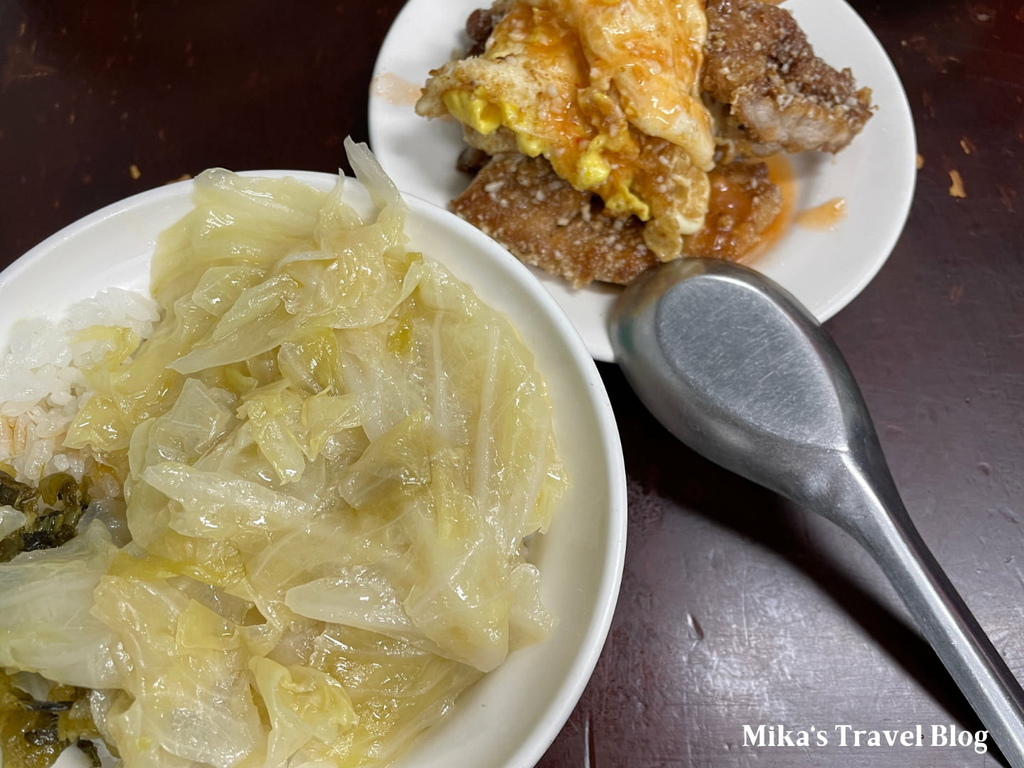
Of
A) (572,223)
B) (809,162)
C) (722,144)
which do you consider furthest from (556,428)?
(809,162)

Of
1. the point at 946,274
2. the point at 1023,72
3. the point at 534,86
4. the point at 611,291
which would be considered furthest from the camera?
the point at 1023,72

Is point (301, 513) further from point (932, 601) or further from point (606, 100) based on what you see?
point (932, 601)

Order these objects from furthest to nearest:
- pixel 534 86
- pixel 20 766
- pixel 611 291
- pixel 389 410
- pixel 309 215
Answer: pixel 611 291 → pixel 534 86 → pixel 309 215 → pixel 389 410 → pixel 20 766

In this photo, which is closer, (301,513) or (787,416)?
(301,513)

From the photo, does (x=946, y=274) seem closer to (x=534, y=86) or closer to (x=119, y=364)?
(x=534, y=86)

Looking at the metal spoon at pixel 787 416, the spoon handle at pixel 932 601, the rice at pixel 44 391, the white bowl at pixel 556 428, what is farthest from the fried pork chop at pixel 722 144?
the rice at pixel 44 391

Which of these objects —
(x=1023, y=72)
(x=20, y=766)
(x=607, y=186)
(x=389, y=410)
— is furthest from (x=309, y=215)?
(x=1023, y=72)

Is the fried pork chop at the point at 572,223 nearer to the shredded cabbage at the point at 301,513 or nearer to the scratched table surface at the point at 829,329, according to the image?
the scratched table surface at the point at 829,329
